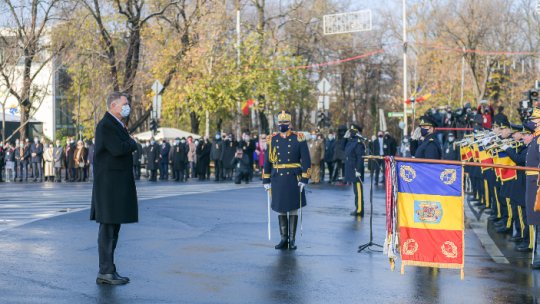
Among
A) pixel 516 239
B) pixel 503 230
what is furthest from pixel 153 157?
pixel 516 239

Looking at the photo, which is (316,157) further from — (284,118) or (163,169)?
(284,118)

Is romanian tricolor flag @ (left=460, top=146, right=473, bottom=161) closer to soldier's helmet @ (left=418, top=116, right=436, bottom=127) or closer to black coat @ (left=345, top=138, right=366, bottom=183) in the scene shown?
soldier's helmet @ (left=418, top=116, right=436, bottom=127)

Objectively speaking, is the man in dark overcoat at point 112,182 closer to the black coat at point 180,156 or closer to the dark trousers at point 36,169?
the black coat at point 180,156

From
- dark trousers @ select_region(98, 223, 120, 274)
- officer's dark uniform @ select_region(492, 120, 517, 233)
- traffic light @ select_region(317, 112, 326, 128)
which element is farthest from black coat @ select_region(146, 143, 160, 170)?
dark trousers @ select_region(98, 223, 120, 274)

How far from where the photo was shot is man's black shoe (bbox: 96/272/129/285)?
984cm

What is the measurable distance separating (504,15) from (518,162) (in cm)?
5359

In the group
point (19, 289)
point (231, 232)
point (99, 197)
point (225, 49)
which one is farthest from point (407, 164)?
point (225, 49)

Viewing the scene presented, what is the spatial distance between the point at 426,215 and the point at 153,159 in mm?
26968

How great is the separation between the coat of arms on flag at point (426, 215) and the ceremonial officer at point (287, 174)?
3201 millimetres

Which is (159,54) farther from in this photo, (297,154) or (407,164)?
(407,164)

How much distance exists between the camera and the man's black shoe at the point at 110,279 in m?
9.84

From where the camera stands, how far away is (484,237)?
1545cm

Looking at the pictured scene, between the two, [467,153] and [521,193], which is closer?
[521,193]

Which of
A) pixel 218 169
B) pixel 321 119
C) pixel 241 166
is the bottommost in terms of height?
pixel 218 169
